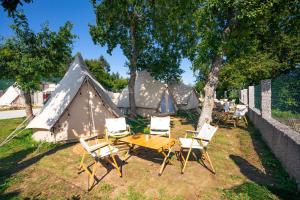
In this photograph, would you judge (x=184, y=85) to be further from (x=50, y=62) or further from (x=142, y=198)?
(x=142, y=198)

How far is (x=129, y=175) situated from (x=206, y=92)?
5.55 metres

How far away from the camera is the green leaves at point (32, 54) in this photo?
1015cm

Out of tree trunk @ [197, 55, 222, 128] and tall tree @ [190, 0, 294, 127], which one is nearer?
tall tree @ [190, 0, 294, 127]

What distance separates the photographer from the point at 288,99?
5.61 m

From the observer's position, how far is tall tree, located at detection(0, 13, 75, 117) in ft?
33.3

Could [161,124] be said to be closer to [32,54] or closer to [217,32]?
[217,32]

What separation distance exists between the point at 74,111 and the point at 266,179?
7.64m

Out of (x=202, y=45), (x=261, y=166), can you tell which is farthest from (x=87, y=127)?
(x=261, y=166)

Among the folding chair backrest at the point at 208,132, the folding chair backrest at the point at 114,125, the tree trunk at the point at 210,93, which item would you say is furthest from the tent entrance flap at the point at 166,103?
the folding chair backrest at the point at 208,132

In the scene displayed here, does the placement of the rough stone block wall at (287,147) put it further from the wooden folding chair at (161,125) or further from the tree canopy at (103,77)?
the tree canopy at (103,77)

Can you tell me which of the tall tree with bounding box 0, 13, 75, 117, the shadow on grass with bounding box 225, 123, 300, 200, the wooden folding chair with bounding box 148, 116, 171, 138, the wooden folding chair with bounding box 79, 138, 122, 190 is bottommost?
the shadow on grass with bounding box 225, 123, 300, 200

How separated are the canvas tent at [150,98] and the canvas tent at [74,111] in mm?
6853

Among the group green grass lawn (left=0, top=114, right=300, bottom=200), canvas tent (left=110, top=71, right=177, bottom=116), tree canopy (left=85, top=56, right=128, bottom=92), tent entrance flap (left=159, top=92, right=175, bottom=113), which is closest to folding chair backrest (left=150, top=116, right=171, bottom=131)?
green grass lawn (left=0, top=114, right=300, bottom=200)

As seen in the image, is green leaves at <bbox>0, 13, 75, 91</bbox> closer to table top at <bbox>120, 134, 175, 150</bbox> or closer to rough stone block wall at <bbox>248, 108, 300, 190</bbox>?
table top at <bbox>120, 134, 175, 150</bbox>
